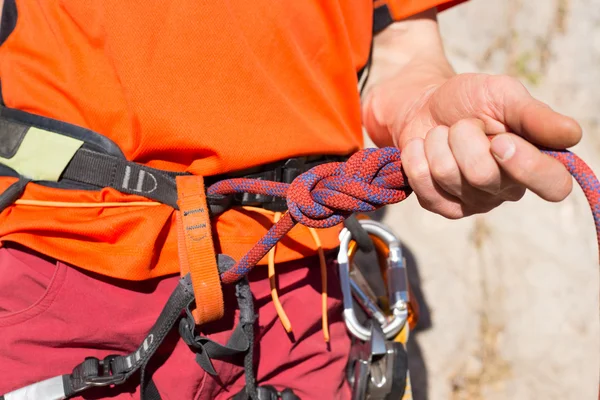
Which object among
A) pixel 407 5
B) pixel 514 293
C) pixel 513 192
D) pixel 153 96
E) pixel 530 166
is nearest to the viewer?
pixel 530 166

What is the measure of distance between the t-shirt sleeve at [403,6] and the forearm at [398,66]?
1.9 inches

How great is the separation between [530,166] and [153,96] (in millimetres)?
635

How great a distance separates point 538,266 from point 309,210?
1.49 meters

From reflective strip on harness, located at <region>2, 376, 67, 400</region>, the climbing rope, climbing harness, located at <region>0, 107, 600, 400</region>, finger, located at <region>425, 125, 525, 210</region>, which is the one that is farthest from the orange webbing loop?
finger, located at <region>425, 125, 525, 210</region>

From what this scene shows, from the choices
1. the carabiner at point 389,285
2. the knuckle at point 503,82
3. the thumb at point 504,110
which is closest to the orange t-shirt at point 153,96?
the carabiner at point 389,285

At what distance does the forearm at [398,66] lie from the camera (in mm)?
1243

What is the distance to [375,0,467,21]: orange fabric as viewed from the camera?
124cm

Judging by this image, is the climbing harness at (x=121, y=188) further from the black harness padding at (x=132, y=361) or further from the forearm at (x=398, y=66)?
the forearm at (x=398, y=66)

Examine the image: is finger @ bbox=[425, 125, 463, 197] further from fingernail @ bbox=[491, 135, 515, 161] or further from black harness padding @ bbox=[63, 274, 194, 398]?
black harness padding @ bbox=[63, 274, 194, 398]

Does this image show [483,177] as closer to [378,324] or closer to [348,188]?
[348,188]

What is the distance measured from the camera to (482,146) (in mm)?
691


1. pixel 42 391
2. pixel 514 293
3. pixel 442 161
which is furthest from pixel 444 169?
pixel 514 293

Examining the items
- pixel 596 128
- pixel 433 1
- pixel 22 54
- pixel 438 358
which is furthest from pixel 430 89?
pixel 596 128

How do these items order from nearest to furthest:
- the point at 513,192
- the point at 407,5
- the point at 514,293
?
the point at 513,192, the point at 407,5, the point at 514,293
